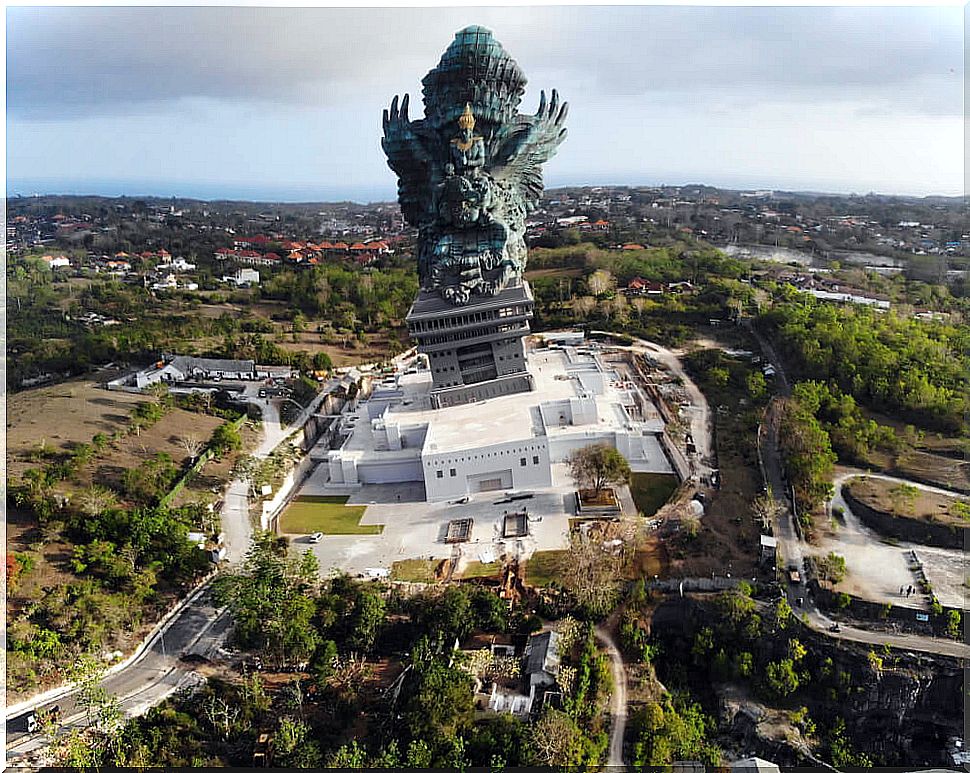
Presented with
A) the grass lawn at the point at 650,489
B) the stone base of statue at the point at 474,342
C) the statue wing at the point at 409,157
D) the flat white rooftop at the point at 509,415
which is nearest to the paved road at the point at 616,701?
the grass lawn at the point at 650,489

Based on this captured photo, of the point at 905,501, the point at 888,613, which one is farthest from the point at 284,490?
the point at 905,501

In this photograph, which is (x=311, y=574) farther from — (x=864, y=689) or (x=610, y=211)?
(x=610, y=211)

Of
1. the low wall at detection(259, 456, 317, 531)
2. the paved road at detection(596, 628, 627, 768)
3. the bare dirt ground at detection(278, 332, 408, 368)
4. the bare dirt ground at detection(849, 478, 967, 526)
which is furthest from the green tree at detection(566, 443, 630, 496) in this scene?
the bare dirt ground at detection(278, 332, 408, 368)

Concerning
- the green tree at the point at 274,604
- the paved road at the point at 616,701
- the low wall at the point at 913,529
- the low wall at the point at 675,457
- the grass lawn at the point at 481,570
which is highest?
the low wall at the point at 675,457

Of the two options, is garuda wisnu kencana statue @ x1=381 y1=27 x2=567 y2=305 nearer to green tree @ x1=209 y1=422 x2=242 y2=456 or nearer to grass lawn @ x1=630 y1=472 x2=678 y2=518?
grass lawn @ x1=630 y1=472 x2=678 y2=518

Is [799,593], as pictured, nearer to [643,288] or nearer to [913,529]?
[913,529]

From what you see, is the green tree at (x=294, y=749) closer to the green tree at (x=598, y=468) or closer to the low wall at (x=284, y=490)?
the low wall at (x=284, y=490)
